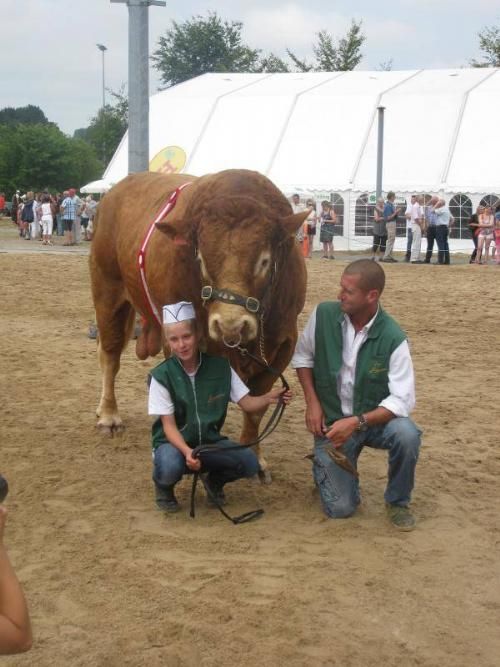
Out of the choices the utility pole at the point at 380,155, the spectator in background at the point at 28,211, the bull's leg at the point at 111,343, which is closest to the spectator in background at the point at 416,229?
the utility pole at the point at 380,155

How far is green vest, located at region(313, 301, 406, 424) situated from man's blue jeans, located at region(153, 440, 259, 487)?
456 millimetres

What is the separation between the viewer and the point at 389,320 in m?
4.18

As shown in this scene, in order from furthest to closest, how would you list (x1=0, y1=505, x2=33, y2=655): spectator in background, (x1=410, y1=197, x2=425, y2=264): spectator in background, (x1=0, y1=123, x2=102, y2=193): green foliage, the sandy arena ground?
1. (x1=0, y1=123, x2=102, y2=193): green foliage
2. (x1=410, y1=197, x2=425, y2=264): spectator in background
3. the sandy arena ground
4. (x1=0, y1=505, x2=33, y2=655): spectator in background

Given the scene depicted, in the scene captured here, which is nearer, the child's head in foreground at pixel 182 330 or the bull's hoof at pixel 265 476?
the child's head in foreground at pixel 182 330

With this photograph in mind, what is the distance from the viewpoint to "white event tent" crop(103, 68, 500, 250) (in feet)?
75.5

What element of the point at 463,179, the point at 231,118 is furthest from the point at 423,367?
the point at 231,118

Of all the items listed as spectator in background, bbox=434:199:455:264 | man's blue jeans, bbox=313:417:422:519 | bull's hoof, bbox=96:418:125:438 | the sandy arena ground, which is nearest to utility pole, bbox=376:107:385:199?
spectator in background, bbox=434:199:455:264

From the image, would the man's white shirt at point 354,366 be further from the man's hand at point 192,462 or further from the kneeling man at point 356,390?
the man's hand at point 192,462

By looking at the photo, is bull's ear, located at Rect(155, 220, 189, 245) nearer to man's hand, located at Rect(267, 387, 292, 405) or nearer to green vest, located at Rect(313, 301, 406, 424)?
green vest, located at Rect(313, 301, 406, 424)

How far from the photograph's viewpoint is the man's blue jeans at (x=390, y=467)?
4.05 m

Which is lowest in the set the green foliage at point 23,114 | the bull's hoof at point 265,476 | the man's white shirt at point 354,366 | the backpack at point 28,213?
the bull's hoof at point 265,476

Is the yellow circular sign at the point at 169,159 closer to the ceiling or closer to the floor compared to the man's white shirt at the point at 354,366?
closer to the ceiling

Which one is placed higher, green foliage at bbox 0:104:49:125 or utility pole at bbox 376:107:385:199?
green foliage at bbox 0:104:49:125

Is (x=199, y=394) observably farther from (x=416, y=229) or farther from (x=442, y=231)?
(x=416, y=229)
